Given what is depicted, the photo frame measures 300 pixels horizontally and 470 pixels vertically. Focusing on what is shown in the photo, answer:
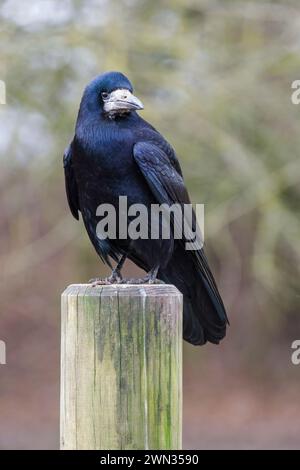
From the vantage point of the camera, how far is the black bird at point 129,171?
4.68 meters

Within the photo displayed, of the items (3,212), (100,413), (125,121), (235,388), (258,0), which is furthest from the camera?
(235,388)

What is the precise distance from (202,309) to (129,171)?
738mm

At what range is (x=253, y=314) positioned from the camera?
41.5 feet

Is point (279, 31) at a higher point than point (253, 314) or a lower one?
higher

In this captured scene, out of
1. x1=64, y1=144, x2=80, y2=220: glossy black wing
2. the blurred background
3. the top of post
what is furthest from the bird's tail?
the blurred background

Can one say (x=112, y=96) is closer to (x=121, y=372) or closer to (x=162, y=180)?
(x=162, y=180)

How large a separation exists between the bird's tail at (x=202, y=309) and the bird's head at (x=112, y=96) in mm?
748

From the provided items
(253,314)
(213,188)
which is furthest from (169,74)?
(253,314)

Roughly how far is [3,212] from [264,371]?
4.35 m

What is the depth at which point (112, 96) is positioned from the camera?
15.4 feet

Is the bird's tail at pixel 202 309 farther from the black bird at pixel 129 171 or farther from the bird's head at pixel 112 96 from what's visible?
the bird's head at pixel 112 96

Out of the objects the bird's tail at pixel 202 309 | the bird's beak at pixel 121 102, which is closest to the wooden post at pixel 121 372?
the bird's tail at pixel 202 309

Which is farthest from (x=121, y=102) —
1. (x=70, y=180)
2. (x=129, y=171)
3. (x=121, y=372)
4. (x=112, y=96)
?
(x=121, y=372)
